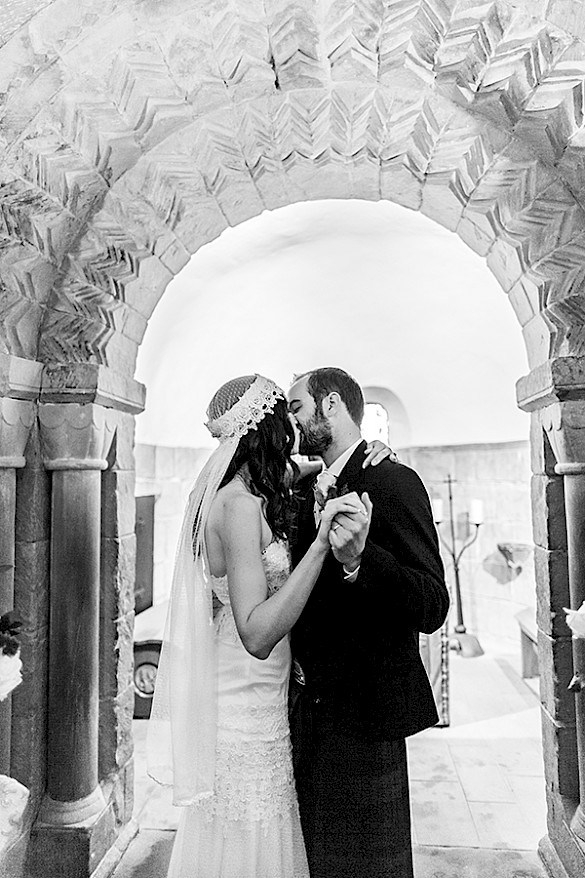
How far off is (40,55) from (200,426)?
15.0ft

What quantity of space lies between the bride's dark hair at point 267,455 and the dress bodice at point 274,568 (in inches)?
1.9

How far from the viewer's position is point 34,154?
2.31 metres

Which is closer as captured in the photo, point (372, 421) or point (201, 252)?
point (201, 252)

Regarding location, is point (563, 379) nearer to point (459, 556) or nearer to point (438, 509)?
point (438, 509)

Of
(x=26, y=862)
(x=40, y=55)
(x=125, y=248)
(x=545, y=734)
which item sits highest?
(x=40, y=55)

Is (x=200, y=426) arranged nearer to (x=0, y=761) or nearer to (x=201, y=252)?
(x=201, y=252)

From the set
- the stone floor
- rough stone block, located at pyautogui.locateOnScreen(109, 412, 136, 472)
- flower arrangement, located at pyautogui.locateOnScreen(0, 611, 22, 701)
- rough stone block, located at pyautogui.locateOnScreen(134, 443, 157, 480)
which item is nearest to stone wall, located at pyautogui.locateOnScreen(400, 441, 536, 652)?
the stone floor

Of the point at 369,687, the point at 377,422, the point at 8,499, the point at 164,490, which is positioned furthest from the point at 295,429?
the point at 377,422

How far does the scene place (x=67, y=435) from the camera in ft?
8.87

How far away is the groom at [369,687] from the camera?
2.06 meters

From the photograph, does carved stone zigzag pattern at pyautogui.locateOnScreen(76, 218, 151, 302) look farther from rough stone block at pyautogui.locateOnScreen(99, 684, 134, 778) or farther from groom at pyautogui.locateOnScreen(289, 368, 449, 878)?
rough stone block at pyautogui.locateOnScreen(99, 684, 134, 778)

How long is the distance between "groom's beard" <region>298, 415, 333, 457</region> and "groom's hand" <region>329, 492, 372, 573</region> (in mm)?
666

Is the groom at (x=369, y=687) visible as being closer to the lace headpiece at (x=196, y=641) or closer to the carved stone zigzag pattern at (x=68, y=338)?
the lace headpiece at (x=196, y=641)

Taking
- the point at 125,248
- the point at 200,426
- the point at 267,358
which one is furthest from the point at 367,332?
the point at 125,248
